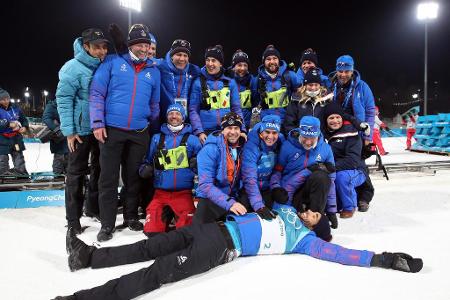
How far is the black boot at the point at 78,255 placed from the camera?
2.64 metres

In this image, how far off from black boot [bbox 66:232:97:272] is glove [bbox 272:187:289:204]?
166 centimetres

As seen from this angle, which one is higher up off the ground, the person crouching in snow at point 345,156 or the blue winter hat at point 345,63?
the blue winter hat at point 345,63

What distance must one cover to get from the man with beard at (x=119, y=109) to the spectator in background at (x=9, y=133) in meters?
3.50

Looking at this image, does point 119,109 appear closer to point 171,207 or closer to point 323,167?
point 171,207

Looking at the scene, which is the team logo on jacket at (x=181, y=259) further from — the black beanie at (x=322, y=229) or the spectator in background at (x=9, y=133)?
the spectator in background at (x=9, y=133)

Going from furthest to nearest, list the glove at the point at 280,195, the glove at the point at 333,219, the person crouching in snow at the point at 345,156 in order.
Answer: the person crouching in snow at the point at 345,156 → the glove at the point at 333,219 → the glove at the point at 280,195

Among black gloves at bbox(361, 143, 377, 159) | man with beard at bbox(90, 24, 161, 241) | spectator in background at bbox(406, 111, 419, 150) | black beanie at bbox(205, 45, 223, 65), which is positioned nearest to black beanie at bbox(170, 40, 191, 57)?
black beanie at bbox(205, 45, 223, 65)

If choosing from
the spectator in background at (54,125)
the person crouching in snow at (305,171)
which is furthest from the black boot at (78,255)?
the spectator in background at (54,125)

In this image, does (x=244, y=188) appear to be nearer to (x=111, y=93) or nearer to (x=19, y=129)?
(x=111, y=93)

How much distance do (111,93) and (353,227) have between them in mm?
2862

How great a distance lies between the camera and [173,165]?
3.65 metres

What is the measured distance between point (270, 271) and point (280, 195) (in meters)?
0.87

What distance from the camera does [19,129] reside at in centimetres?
637

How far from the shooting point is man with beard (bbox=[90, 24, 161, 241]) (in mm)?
3357
